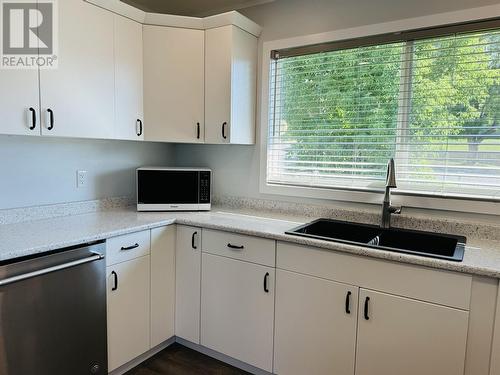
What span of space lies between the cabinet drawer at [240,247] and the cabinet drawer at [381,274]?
0.07 m

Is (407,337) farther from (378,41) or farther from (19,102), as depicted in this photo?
(19,102)

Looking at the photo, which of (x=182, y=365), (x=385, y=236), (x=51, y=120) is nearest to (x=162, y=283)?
(x=182, y=365)

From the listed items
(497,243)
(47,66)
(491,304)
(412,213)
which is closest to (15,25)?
(47,66)

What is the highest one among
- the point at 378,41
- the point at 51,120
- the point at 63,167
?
the point at 378,41

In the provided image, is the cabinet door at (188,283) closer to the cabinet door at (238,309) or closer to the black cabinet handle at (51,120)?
the cabinet door at (238,309)

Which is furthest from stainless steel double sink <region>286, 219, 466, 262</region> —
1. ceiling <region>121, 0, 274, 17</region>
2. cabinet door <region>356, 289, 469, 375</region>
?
ceiling <region>121, 0, 274, 17</region>

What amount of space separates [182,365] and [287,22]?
2393mm

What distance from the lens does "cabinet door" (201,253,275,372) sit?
204 centimetres

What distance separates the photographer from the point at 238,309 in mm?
2129

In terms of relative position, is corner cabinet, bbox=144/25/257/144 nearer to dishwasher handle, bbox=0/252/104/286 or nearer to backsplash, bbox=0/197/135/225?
backsplash, bbox=0/197/135/225

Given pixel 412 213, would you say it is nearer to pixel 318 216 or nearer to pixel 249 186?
pixel 318 216

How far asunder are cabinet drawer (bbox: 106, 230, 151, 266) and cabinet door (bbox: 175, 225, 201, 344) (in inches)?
9.5

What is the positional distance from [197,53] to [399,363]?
220cm

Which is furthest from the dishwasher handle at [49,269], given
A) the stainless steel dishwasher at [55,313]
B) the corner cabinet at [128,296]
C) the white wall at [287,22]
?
the white wall at [287,22]
